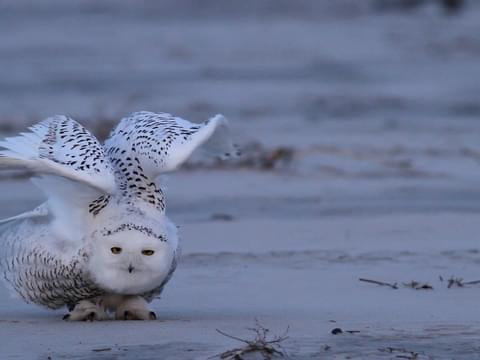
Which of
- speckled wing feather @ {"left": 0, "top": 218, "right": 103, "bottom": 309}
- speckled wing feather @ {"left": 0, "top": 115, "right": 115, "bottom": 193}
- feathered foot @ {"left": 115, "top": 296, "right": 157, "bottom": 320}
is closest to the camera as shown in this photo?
speckled wing feather @ {"left": 0, "top": 115, "right": 115, "bottom": 193}

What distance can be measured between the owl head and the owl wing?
56 centimetres

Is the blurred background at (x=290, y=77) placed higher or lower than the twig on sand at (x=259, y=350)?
higher

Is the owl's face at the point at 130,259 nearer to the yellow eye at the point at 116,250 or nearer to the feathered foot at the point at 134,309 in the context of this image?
the yellow eye at the point at 116,250

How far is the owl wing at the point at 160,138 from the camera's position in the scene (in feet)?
23.5

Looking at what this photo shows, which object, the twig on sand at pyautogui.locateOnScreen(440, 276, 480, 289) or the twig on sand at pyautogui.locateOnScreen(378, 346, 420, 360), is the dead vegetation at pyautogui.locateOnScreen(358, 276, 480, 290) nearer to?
the twig on sand at pyautogui.locateOnScreen(440, 276, 480, 289)

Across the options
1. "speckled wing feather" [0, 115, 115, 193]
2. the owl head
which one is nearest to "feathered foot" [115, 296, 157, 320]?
the owl head

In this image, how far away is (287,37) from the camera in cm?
2545

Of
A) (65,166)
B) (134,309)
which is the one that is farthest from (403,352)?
(65,166)

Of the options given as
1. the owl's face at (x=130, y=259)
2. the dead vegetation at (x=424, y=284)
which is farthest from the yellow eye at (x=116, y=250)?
the dead vegetation at (x=424, y=284)

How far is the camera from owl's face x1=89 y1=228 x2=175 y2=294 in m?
6.52

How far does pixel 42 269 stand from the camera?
22.4 feet

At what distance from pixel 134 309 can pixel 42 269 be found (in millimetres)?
491

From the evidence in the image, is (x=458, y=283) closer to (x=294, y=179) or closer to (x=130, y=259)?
(x=130, y=259)

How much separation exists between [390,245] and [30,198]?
10.3 feet
